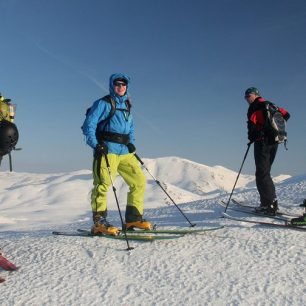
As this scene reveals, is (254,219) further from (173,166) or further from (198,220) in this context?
(173,166)

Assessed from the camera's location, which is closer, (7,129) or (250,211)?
(7,129)

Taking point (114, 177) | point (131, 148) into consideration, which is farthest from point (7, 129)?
point (131, 148)

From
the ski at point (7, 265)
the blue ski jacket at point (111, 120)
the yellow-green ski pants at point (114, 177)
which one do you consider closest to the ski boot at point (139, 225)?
the yellow-green ski pants at point (114, 177)

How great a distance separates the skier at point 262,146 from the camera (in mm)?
7996

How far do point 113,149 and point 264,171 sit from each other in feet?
11.4

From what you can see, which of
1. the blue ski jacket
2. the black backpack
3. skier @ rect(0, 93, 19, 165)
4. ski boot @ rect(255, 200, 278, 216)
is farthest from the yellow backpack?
ski boot @ rect(255, 200, 278, 216)

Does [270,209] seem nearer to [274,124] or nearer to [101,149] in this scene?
[274,124]

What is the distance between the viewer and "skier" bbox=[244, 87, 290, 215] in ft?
26.2

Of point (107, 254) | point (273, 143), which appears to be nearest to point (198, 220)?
point (273, 143)

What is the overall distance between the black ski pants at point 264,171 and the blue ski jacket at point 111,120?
302cm

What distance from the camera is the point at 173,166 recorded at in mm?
135375

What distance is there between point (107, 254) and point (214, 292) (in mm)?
1864

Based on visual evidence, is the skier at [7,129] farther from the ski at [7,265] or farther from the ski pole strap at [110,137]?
the ski pole strap at [110,137]

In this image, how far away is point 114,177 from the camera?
6.85 m
